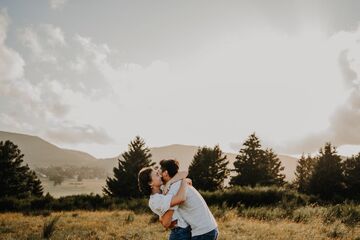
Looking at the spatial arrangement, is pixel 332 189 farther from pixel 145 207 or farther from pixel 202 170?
pixel 145 207

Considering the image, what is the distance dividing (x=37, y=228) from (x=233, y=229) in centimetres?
679

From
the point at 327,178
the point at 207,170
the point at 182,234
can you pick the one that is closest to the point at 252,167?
the point at 207,170

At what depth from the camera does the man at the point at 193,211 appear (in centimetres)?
445

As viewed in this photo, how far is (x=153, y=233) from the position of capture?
1049 centimetres

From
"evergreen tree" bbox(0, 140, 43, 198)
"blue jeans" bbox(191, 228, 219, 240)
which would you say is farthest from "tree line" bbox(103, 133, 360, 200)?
"blue jeans" bbox(191, 228, 219, 240)

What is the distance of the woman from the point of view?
430cm

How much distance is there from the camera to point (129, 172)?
42.2 metres

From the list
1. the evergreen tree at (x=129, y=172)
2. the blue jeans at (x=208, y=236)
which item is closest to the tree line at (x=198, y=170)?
the evergreen tree at (x=129, y=172)

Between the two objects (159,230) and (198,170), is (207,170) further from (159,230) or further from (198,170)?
(159,230)

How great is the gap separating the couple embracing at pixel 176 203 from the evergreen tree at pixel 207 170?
36090 millimetres

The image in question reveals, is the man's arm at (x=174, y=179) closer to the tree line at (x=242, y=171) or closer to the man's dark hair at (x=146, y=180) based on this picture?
the man's dark hair at (x=146, y=180)

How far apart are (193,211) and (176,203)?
396 mm

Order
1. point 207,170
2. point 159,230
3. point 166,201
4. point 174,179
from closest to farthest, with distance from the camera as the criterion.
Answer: point 166,201, point 174,179, point 159,230, point 207,170

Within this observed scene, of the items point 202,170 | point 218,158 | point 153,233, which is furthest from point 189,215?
point 218,158
